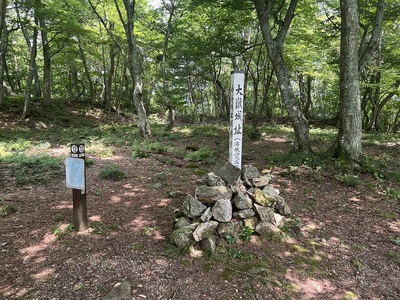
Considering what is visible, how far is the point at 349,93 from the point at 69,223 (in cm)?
679

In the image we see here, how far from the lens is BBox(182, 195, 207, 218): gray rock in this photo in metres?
3.82

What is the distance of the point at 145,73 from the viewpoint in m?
22.4

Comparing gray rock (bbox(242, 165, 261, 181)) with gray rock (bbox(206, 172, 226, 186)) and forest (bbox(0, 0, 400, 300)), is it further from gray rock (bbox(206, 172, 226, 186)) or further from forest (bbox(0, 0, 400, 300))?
gray rock (bbox(206, 172, 226, 186))

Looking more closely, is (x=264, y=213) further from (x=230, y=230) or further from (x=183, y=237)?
(x=183, y=237)

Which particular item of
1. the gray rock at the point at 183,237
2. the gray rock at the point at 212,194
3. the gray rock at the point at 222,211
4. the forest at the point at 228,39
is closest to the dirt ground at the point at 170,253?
the gray rock at the point at 183,237

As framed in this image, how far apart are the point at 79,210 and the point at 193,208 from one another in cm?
164

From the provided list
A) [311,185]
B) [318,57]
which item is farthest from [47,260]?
[318,57]

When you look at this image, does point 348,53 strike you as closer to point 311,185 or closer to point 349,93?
point 349,93

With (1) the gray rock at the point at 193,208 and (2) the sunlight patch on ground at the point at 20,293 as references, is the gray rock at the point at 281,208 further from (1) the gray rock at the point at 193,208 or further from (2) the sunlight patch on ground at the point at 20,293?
(2) the sunlight patch on ground at the point at 20,293

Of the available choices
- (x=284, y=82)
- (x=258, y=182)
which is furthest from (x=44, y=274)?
(x=284, y=82)

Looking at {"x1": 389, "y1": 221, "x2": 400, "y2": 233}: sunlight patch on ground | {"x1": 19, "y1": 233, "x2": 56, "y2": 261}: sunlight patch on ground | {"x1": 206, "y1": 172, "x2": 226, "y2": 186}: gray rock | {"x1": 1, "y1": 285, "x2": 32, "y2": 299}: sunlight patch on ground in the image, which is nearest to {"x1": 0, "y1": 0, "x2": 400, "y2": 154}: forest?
{"x1": 389, "y1": 221, "x2": 400, "y2": 233}: sunlight patch on ground

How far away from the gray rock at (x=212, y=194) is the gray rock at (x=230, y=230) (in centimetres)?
38

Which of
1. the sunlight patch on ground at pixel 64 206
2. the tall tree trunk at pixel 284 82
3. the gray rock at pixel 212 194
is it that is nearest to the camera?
the gray rock at pixel 212 194

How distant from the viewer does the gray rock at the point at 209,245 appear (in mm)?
3416
